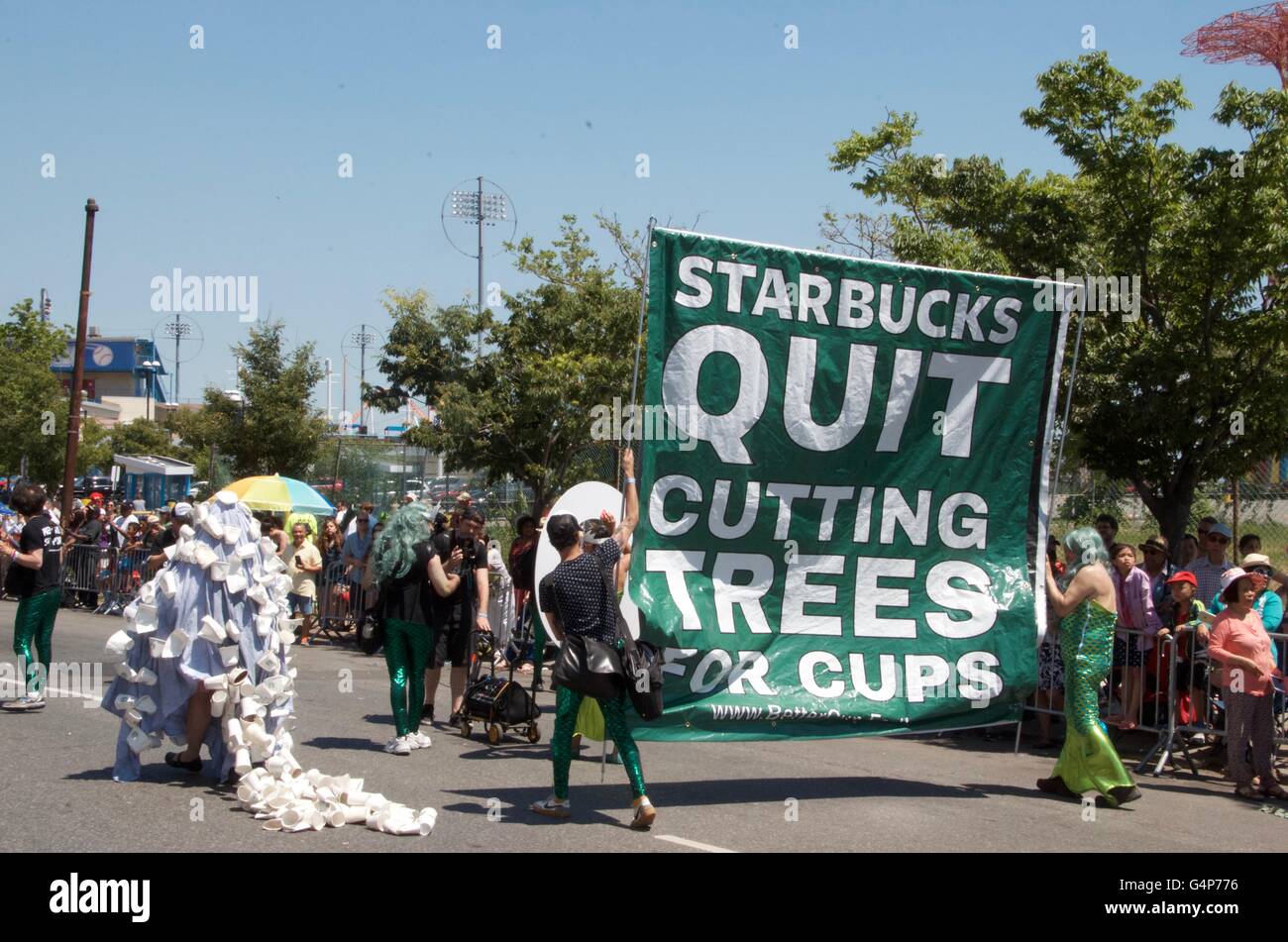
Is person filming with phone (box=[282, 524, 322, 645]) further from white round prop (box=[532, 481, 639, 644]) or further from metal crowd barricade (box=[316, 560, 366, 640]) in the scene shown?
white round prop (box=[532, 481, 639, 644])

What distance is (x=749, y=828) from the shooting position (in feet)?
22.2

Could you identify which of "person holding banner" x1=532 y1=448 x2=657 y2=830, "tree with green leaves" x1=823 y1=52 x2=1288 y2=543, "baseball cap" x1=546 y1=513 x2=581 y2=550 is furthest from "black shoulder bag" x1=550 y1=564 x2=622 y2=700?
"tree with green leaves" x1=823 y1=52 x2=1288 y2=543

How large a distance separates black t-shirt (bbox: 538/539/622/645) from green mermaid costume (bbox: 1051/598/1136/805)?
3.11 m

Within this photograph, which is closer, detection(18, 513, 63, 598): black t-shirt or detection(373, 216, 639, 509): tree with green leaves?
detection(18, 513, 63, 598): black t-shirt

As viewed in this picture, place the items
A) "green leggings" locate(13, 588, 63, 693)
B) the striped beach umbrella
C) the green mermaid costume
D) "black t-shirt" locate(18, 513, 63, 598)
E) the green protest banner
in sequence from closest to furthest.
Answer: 1. the green protest banner
2. the green mermaid costume
3. "black t-shirt" locate(18, 513, 63, 598)
4. "green leggings" locate(13, 588, 63, 693)
5. the striped beach umbrella

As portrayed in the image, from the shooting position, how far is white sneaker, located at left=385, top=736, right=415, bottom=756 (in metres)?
8.63

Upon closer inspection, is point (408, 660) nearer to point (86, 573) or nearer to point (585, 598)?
point (585, 598)

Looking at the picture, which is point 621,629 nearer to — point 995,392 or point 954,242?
point 995,392

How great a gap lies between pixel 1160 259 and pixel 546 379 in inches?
445

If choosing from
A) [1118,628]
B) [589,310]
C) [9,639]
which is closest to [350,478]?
[589,310]

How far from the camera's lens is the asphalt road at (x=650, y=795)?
20.6 ft

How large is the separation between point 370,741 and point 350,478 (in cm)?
1861

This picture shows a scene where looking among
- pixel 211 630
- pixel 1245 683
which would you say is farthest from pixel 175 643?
pixel 1245 683

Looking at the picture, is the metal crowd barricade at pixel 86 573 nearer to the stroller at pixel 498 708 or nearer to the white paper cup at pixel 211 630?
the stroller at pixel 498 708
